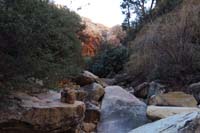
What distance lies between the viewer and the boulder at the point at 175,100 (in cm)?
893

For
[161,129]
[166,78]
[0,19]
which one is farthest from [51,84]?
[166,78]

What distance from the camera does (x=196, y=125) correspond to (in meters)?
3.61

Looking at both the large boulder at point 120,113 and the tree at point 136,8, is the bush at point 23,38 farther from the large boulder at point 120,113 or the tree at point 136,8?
the tree at point 136,8

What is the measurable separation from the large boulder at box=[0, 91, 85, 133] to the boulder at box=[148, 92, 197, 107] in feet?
11.1

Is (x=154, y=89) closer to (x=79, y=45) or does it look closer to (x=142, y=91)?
(x=142, y=91)

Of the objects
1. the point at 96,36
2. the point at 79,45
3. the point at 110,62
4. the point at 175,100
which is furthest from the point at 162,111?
the point at 96,36

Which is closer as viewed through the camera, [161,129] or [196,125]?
Answer: [196,125]

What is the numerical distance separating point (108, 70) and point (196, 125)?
14089mm

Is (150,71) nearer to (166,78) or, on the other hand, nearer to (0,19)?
(166,78)

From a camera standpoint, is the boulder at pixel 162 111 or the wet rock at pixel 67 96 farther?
the boulder at pixel 162 111

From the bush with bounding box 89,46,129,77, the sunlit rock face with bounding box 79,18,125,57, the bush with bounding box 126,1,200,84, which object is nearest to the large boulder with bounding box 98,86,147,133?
the bush with bounding box 126,1,200,84

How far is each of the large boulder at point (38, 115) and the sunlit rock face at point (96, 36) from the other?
10833 mm

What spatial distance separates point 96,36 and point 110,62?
236 inches

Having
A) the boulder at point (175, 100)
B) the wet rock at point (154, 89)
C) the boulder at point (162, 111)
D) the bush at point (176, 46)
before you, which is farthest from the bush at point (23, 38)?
the bush at point (176, 46)
